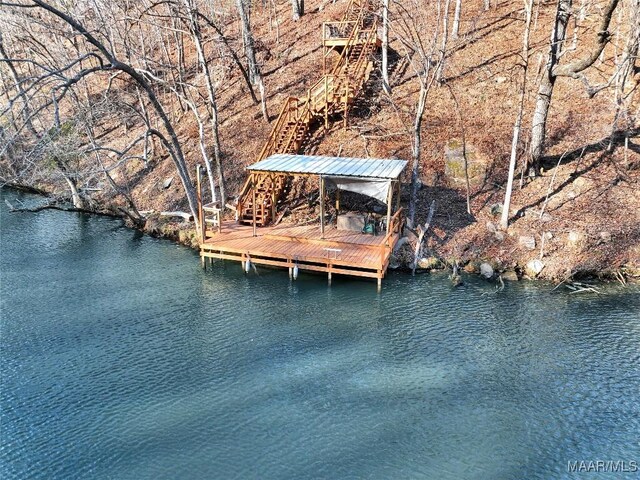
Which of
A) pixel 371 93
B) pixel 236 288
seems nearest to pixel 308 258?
pixel 236 288

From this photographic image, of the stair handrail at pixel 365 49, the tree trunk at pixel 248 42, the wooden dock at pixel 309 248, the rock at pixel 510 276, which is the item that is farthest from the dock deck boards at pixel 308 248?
the tree trunk at pixel 248 42

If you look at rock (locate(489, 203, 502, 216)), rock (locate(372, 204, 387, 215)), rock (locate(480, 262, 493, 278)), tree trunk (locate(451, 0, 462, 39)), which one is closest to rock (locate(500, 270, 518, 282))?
rock (locate(480, 262, 493, 278))

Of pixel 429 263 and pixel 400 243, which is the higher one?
pixel 400 243

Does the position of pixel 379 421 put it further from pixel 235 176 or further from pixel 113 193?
pixel 113 193

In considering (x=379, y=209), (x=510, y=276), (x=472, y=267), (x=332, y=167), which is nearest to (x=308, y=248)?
(x=332, y=167)

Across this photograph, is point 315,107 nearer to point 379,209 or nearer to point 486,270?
point 379,209

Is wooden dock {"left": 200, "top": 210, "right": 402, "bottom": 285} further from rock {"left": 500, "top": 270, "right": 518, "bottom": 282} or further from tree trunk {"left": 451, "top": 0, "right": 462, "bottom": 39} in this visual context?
tree trunk {"left": 451, "top": 0, "right": 462, "bottom": 39}

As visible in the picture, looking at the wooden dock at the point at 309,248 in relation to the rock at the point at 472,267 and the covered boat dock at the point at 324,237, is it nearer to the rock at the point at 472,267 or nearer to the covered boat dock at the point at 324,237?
the covered boat dock at the point at 324,237
